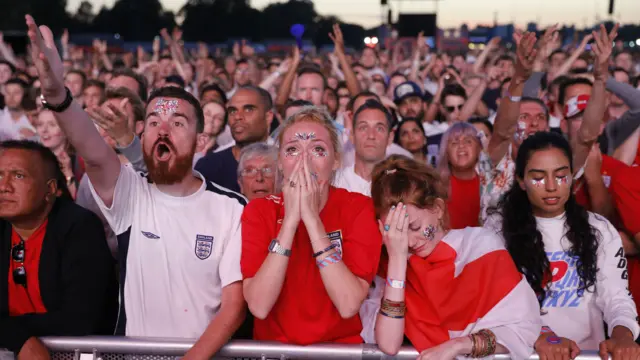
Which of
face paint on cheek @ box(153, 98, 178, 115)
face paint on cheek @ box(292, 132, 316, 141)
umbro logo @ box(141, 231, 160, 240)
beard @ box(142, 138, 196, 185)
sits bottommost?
umbro logo @ box(141, 231, 160, 240)

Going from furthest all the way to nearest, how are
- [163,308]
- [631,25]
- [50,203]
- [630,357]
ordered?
1. [631,25]
2. [50,203]
3. [163,308]
4. [630,357]

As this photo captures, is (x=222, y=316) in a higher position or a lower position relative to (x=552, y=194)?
lower

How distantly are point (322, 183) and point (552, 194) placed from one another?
131cm

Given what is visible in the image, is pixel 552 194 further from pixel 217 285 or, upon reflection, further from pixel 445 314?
pixel 217 285

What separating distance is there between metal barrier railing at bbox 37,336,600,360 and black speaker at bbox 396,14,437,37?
22.4 metres

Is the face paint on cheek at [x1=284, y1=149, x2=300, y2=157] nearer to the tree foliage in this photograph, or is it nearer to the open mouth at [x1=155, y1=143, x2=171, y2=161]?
the open mouth at [x1=155, y1=143, x2=171, y2=161]

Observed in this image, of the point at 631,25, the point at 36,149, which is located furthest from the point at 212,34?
the point at 36,149

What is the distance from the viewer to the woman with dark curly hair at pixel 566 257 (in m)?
3.40

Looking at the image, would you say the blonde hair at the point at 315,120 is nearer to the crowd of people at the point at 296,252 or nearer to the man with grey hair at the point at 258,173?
the crowd of people at the point at 296,252

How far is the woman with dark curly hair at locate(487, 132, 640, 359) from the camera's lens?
3400 millimetres

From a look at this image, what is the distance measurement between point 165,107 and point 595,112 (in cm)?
287

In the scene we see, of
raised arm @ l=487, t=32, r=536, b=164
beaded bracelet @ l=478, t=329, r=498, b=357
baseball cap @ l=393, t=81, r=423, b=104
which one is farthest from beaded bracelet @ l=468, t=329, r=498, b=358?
baseball cap @ l=393, t=81, r=423, b=104

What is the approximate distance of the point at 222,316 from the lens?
3053mm

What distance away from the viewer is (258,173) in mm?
4355
